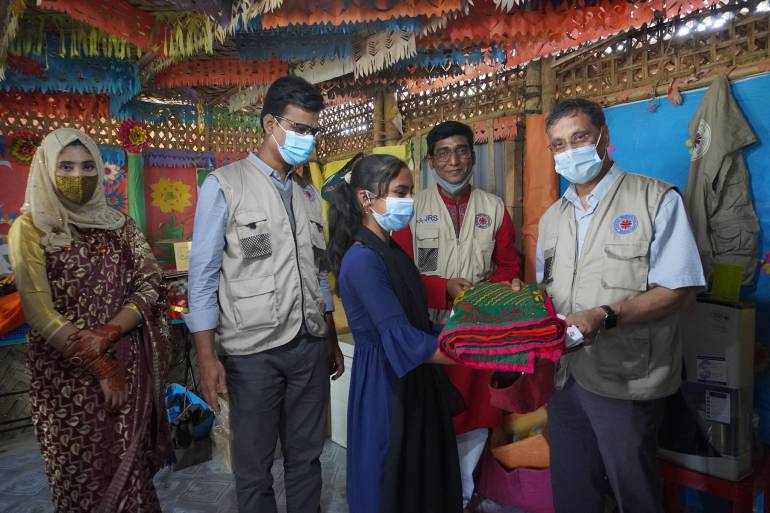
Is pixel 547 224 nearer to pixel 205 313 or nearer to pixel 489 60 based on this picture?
pixel 205 313

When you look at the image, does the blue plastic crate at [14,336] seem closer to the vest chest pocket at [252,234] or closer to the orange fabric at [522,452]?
the vest chest pocket at [252,234]

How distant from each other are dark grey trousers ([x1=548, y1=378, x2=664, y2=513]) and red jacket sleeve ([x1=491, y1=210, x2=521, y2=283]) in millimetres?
816

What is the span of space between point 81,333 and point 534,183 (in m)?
2.43

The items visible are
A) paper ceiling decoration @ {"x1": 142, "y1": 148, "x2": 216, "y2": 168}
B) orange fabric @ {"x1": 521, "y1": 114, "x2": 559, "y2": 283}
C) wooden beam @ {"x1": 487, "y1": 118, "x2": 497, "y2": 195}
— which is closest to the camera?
orange fabric @ {"x1": 521, "y1": 114, "x2": 559, "y2": 283}

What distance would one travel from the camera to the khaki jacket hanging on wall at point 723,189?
A: 2.28m

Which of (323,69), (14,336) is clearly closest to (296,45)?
(323,69)

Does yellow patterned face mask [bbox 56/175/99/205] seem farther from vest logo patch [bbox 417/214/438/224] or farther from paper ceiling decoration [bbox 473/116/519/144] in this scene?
paper ceiling decoration [bbox 473/116/519/144]

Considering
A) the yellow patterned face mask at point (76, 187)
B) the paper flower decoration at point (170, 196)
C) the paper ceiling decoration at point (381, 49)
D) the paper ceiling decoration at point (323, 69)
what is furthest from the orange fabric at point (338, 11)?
the paper flower decoration at point (170, 196)

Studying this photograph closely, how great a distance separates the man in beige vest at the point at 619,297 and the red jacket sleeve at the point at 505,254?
744mm

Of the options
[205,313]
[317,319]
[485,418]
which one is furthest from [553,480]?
[205,313]

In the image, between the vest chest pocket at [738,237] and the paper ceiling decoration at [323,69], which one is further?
the paper ceiling decoration at [323,69]

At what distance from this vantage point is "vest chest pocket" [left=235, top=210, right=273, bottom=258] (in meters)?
1.86

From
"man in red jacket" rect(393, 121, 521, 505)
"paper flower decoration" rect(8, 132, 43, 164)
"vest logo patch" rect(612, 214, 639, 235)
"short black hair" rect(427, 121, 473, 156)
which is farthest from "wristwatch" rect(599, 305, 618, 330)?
"paper flower decoration" rect(8, 132, 43, 164)

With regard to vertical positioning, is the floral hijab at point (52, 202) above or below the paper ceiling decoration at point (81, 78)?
below
